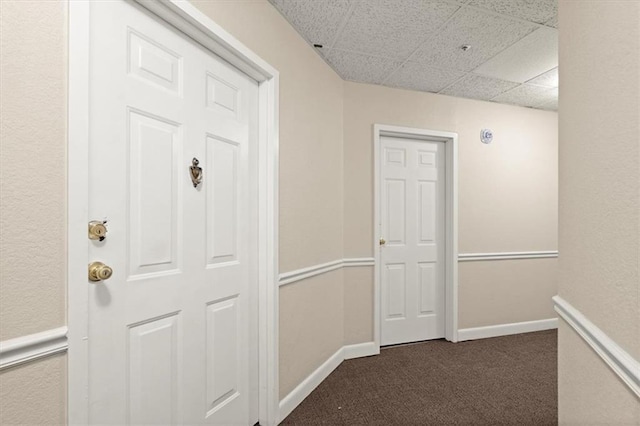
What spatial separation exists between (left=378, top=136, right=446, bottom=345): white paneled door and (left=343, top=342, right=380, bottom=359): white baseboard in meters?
0.25

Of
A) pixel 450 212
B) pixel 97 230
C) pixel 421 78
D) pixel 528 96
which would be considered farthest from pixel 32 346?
pixel 528 96

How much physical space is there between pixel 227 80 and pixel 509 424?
257 cm

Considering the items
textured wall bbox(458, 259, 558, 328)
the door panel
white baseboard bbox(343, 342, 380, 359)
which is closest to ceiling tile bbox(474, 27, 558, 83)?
textured wall bbox(458, 259, 558, 328)

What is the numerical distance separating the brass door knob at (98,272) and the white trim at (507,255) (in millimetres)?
3087

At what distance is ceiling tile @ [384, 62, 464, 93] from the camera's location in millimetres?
2684

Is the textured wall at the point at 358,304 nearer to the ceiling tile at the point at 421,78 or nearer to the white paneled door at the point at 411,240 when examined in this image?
the white paneled door at the point at 411,240

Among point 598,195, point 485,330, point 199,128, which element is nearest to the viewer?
point 598,195

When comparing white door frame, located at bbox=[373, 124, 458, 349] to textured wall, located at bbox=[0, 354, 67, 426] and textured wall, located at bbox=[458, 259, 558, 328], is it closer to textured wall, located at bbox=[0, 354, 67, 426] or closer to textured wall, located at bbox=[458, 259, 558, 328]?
textured wall, located at bbox=[458, 259, 558, 328]

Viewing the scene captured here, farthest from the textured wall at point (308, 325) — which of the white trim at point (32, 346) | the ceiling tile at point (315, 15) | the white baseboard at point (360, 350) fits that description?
the ceiling tile at point (315, 15)

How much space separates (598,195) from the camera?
0.94 meters

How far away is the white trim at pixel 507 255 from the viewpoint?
3283mm

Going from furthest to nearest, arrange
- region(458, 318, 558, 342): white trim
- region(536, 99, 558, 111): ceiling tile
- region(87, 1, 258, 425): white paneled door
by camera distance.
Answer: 1. region(536, 99, 558, 111): ceiling tile
2. region(458, 318, 558, 342): white trim
3. region(87, 1, 258, 425): white paneled door

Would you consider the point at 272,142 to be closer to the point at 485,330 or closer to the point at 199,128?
the point at 199,128

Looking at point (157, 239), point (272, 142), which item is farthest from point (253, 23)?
point (157, 239)
